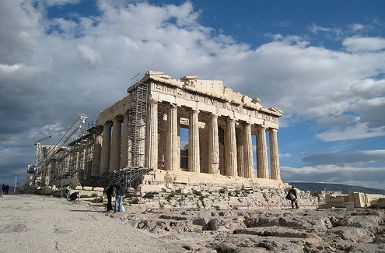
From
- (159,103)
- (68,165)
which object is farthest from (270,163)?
(68,165)

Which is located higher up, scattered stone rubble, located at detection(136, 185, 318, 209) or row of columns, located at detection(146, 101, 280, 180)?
row of columns, located at detection(146, 101, 280, 180)

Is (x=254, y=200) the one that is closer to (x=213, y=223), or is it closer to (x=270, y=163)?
(x=213, y=223)

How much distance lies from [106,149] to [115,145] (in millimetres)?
2585

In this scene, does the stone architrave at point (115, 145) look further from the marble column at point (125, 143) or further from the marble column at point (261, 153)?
the marble column at point (261, 153)

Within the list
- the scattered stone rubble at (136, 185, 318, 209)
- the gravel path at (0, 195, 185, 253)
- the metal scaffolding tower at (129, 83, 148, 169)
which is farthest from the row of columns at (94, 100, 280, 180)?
the gravel path at (0, 195, 185, 253)

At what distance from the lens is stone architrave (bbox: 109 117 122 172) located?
38.5m

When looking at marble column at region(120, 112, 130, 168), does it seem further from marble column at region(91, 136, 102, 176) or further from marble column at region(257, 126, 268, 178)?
marble column at region(257, 126, 268, 178)

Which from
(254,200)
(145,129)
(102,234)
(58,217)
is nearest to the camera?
(102,234)

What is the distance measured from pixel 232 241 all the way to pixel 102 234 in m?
3.84

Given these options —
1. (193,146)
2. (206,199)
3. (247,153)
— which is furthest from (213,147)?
(206,199)

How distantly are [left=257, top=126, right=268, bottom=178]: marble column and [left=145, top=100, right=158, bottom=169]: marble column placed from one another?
1757 cm

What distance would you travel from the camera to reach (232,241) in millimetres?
9133

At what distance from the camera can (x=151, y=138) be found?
32906 mm

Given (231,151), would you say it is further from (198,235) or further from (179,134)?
(198,235)
